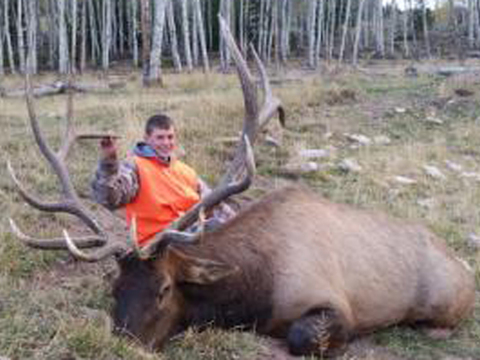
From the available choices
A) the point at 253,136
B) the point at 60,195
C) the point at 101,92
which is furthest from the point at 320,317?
the point at 101,92

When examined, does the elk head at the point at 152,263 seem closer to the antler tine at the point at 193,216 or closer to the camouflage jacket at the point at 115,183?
the antler tine at the point at 193,216

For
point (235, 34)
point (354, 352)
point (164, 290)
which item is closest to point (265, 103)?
point (164, 290)

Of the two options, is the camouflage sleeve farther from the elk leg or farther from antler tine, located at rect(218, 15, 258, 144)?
the elk leg

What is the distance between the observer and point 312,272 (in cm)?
505

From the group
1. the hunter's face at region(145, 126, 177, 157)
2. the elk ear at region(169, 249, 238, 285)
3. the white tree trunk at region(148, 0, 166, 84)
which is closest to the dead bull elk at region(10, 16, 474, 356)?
the elk ear at region(169, 249, 238, 285)

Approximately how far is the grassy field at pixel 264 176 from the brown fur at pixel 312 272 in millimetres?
203

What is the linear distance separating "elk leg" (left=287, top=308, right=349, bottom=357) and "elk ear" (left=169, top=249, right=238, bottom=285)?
0.60m

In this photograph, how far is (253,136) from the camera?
529 cm

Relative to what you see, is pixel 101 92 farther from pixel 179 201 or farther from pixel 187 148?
pixel 179 201

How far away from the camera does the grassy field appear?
448 cm

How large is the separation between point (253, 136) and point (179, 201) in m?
0.92

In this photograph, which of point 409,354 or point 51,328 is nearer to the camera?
point 51,328

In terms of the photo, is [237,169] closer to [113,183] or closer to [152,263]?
[113,183]

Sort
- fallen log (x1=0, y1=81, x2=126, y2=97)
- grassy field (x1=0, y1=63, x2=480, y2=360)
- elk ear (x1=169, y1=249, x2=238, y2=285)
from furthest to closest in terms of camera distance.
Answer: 1. fallen log (x1=0, y1=81, x2=126, y2=97)
2. elk ear (x1=169, y1=249, x2=238, y2=285)
3. grassy field (x1=0, y1=63, x2=480, y2=360)
